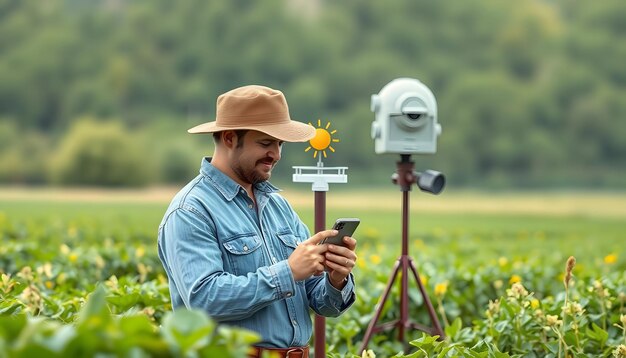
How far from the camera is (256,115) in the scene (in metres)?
3.00

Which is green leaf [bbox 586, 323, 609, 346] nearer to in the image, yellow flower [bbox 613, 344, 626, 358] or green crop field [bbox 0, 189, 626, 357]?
green crop field [bbox 0, 189, 626, 357]

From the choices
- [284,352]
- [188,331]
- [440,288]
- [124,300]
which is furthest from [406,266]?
[188,331]

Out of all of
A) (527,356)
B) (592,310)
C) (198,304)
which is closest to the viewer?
(198,304)

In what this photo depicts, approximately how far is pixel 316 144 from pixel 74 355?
195 cm

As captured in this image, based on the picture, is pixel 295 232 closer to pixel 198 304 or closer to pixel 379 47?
pixel 198 304

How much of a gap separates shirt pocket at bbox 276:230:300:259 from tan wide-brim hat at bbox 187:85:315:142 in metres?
0.36

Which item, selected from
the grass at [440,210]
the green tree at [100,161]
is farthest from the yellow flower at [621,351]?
the green tree at [100,161]

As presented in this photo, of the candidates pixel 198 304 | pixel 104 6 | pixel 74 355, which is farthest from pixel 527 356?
pixel 104 6

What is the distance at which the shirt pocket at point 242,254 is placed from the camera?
296 centimetres

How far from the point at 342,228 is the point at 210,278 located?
44cm

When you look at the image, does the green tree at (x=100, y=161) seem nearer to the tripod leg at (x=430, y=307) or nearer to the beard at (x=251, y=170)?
the tripod leg at (x=430, y=307)

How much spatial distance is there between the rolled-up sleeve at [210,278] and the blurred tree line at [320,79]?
49346 millimetres

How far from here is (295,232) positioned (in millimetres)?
3299

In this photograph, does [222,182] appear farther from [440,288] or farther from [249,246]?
[440,288]
